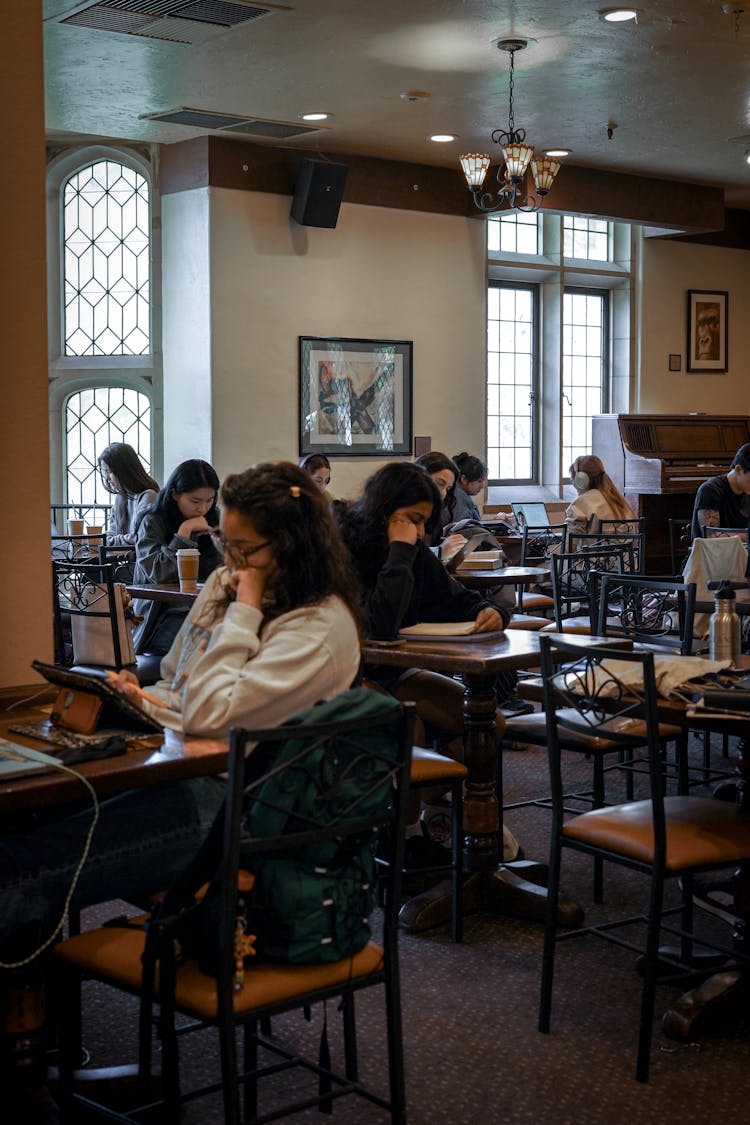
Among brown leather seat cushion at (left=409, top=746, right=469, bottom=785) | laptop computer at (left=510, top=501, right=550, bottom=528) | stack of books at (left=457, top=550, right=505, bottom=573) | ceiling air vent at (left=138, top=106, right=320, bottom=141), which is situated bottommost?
brown leather seat cushion at (left=409, top=746, right=469, bottom=785)

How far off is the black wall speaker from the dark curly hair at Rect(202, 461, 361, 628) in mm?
6902

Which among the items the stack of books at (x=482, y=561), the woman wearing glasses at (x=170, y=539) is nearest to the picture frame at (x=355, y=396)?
the stack of books at (x=482, y=561)

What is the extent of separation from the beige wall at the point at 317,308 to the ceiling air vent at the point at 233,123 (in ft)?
1.45

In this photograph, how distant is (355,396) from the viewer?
32.4 ft

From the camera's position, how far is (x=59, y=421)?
9.76 metres

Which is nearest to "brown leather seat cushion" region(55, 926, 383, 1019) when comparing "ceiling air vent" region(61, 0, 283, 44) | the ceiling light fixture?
"ceiling air vent" region(61, 0, 283, 44)

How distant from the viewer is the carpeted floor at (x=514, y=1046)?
8.94ft

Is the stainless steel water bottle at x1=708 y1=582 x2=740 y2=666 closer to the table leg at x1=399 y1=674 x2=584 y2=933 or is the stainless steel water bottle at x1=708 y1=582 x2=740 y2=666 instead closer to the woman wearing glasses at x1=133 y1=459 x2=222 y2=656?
the table leg at x1=399 y1=674 x2=584 y2=933

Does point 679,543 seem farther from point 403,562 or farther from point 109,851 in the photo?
point 109,851

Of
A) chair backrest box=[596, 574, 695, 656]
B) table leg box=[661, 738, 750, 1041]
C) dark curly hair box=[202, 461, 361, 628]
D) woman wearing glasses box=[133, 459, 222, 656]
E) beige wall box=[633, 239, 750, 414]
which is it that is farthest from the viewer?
beige wall box=[633, 239, 750, 414]

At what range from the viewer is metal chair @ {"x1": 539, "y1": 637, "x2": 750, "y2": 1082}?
2879 millimetres

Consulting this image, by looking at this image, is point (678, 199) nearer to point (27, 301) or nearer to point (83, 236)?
point (83, 236)

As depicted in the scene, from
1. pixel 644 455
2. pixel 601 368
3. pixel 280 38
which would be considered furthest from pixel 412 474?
pixel 601 368

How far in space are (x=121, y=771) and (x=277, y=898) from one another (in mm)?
371
